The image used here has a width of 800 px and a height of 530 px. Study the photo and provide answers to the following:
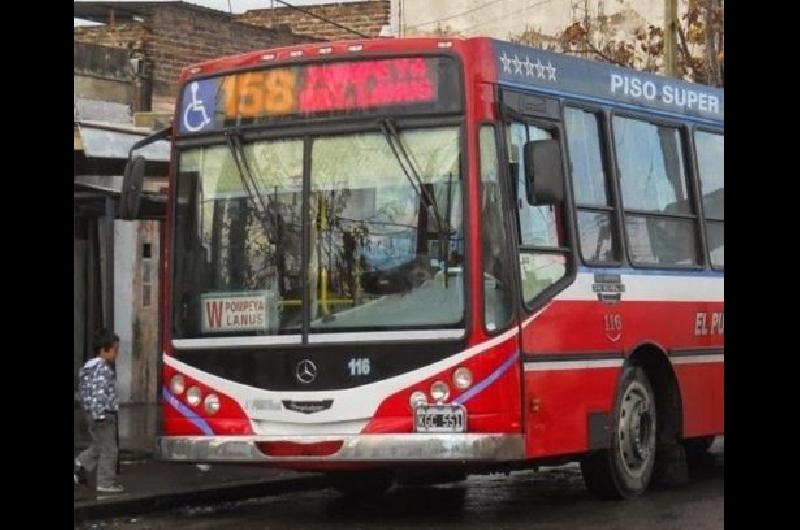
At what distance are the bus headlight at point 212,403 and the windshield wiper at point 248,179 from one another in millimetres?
1193

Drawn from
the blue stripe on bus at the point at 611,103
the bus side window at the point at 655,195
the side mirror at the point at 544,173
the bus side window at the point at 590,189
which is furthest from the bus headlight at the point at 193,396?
the bus side window at the point at 655,195

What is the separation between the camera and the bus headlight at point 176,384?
469 inches

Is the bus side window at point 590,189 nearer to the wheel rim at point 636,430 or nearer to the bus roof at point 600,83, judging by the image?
the bus roof at point 600,83

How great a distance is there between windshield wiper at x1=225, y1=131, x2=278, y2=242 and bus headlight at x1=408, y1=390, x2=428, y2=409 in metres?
1.55

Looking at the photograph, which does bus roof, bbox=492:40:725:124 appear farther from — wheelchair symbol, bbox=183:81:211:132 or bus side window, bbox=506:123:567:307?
wheelchair symbol, bbox=183:81:211:132

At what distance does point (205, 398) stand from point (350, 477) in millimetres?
2362

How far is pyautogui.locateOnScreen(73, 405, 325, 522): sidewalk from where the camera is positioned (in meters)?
12.6

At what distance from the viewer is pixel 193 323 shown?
1191 centimetres

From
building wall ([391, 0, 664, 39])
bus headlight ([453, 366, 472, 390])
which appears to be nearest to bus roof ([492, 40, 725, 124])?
bus headlight ([453, 366, 472, 390])

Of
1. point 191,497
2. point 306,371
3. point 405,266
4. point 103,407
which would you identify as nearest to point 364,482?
point 191,497

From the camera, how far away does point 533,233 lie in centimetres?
1152

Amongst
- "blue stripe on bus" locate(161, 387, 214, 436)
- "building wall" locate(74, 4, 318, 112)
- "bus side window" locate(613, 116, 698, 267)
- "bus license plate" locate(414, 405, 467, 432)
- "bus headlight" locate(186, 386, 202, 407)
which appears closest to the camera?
"bus license plate" locate(414, 405, 467, 432)
